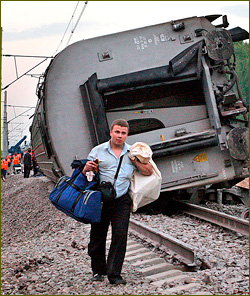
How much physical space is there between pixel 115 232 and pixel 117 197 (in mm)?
318

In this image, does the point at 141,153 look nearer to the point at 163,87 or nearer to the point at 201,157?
the point at 201,157

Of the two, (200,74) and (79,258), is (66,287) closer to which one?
(79,258)

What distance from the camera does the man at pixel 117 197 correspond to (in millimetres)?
4770

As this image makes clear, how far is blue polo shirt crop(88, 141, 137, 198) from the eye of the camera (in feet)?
15.7

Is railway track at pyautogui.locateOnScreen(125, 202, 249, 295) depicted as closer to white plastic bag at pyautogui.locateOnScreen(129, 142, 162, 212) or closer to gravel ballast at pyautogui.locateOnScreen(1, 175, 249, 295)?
gravel ballast at pyautogui.locateOnScreen(1, 175, 249, 295)

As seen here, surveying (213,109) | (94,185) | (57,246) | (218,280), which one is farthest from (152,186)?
(213,109)

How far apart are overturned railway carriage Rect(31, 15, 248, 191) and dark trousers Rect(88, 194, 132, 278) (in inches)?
184

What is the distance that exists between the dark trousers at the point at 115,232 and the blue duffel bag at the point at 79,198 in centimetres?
20

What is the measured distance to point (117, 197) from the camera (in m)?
4.77

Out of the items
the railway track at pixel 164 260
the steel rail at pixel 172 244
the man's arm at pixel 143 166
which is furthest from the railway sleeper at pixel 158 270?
the man's arm at pixel 143 166

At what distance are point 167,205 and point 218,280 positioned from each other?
5875 mm

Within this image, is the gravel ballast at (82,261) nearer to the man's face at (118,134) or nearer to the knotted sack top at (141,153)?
the knotted sack top at (141,153)

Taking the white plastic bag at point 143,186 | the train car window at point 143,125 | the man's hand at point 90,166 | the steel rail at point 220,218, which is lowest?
the steel rail at point 220,218

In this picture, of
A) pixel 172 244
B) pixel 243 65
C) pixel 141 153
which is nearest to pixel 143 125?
pixel 172 244
